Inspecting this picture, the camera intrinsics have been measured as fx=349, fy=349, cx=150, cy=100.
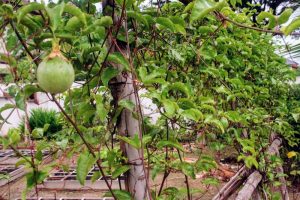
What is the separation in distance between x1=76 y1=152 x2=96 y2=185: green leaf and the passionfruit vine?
10.5 inches

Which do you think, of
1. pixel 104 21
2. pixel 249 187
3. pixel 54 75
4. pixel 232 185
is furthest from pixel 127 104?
pixel 232 185

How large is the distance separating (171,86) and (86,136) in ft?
0.74

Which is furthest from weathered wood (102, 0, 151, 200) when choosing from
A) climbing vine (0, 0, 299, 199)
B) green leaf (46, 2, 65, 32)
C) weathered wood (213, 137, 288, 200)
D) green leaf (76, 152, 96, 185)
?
weathered wood (213, 137, 288, 200)

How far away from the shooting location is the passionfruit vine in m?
0.45

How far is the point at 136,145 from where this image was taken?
2.30ft

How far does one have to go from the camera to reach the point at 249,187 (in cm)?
141

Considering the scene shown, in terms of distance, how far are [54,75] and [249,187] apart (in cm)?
116

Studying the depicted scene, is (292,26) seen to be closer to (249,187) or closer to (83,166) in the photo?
(83,166)

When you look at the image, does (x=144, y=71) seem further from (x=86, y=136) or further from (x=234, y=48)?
(x=234, y=48)

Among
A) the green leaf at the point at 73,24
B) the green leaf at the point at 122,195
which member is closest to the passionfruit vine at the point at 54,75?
the green leaf at the point at 73,24

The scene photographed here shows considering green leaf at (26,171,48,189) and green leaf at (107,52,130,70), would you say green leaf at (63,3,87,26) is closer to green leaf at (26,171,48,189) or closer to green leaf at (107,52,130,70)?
green leaf at (107,52,130,70)

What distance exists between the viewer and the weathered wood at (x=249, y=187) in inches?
51.4

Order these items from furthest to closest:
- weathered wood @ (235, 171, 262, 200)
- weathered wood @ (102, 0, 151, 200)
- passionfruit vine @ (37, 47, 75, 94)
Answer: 1. weathered wood @ (235, 171, 262, 200)
2. weathered wood @ (102, 0, 151, 200)
3. passionfruit vine @ (37, 47, 75, 94)

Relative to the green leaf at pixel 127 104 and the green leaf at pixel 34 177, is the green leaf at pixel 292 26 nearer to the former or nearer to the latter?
the green leaf at pixel 127 104
